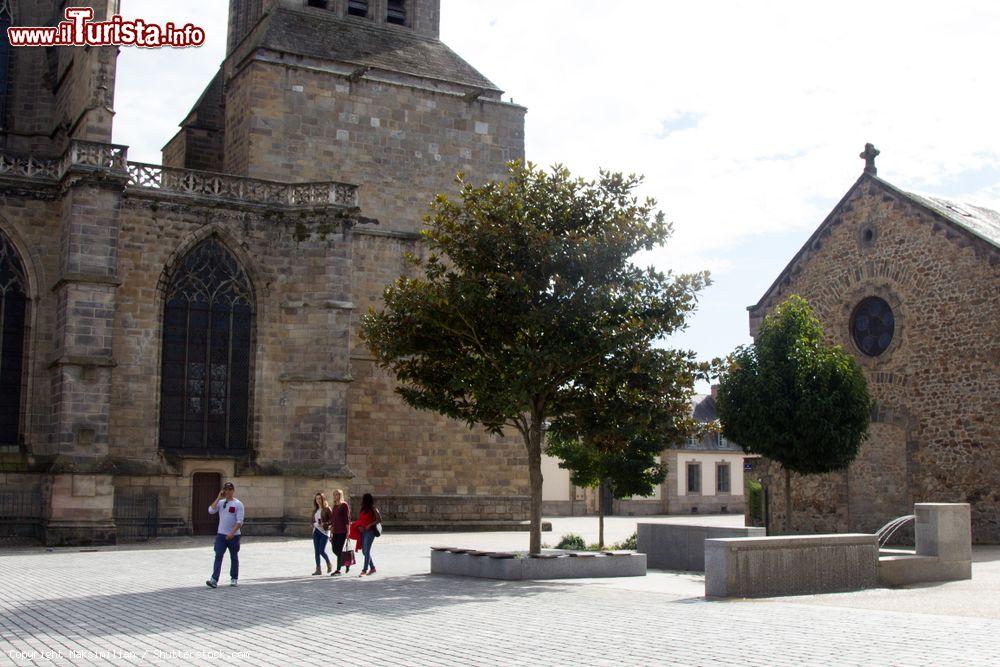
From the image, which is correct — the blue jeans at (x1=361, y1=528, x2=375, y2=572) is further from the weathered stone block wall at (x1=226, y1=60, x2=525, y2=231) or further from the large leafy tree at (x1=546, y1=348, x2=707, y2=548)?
the weathered stone block wall at (x1=226, y1=60, x2=525, y2=231)

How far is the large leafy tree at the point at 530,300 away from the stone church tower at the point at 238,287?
9005mm

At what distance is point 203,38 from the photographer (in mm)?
26438

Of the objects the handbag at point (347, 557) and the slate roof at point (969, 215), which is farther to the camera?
the slate roof at point (969, 215)

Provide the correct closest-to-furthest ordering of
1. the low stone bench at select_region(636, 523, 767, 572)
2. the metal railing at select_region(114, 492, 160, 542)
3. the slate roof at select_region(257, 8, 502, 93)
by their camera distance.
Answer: the low stone bench at select_region(636, 523, 767, 572)
the metal railing at select_region(114, 492, 160, 542)
the slate roof at select_region(257, 8, 502, 93)

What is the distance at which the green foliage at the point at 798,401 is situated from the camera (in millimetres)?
20641

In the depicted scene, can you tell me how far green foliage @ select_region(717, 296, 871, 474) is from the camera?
20641mm

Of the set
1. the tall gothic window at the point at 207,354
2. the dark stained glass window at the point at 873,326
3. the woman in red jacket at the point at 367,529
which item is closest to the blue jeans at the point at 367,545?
the woman in red jacket at the point at 367,529

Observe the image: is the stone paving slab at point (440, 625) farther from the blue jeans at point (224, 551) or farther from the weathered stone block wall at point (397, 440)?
the weathered stone block wall at point (397, 440)

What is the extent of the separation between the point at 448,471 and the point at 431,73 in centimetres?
1193

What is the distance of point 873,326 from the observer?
83.1 feet

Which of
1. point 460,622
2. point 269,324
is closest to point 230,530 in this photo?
point 460,622

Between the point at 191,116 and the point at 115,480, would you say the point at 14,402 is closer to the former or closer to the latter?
the point at 115,480

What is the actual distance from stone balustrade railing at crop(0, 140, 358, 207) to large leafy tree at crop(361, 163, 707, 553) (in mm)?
9848

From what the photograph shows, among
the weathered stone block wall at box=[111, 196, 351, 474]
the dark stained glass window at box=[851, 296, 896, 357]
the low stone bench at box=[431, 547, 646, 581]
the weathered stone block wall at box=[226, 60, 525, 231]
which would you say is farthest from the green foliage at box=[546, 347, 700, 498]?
the weathered stone block wall at box=[226, 60, 525, 231]
